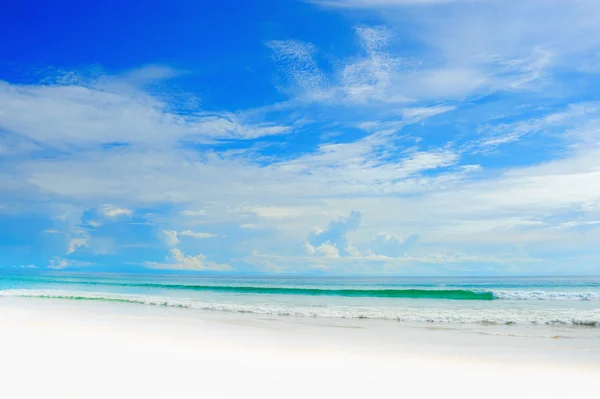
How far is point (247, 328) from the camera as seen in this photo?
14.4m

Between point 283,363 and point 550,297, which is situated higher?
point 550,297

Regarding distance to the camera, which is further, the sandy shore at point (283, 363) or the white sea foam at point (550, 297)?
the white sea foam at point (550, 297)

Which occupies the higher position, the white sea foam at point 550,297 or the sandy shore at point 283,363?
the white sea foam at point 550,297

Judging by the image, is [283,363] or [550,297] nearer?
[283,363]

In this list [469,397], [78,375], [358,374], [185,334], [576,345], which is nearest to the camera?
[469,397]

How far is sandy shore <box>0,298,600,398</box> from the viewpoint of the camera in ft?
21.6

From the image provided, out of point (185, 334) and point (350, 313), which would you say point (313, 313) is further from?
point (185, 334)

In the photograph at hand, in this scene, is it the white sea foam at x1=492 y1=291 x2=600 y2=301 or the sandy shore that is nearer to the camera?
the sandy shore

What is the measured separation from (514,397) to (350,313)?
1268 centimetres

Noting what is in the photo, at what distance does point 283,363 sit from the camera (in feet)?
27.8

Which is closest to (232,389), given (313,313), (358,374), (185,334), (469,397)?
(358,374)

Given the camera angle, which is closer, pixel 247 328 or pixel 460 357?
pixel 460 357

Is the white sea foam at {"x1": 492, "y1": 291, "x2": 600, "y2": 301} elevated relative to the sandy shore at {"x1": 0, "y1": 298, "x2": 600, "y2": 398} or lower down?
elevated

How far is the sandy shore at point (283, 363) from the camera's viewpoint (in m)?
6.57
